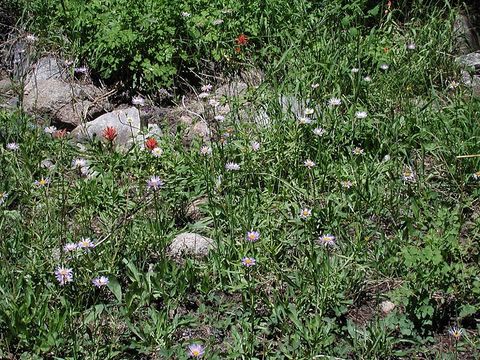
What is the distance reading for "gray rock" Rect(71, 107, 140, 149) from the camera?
490 cm

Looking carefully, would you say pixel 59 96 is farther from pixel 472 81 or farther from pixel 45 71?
pixel 472 81

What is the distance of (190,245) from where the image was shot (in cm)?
399

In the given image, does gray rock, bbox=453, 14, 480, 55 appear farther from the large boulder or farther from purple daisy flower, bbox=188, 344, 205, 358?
purple daisy flower, bbox=188, 344, 205, 358

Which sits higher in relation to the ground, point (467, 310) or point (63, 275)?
point (63, 275)

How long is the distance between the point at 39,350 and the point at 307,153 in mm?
1896

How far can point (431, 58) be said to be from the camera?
5297mm

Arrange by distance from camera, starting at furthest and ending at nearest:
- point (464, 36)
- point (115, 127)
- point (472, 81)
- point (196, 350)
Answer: point (464, 36) < point (472, 81) < point (115, 127) < point (196, 350)

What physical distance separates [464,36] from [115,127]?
100 inches

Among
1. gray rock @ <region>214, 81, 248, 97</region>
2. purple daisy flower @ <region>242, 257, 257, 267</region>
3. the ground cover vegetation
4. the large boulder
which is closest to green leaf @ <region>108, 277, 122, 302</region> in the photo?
the ground cover vegetation

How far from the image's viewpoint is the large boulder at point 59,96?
5.24 metres

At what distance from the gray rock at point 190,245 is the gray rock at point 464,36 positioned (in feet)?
8.49

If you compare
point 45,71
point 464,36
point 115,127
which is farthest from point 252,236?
point 464,36

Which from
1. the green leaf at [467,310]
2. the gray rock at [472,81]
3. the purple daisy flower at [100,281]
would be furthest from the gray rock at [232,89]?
the green leaf at [467,310]

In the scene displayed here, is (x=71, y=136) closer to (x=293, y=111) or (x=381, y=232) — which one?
(x=293, y=111)
